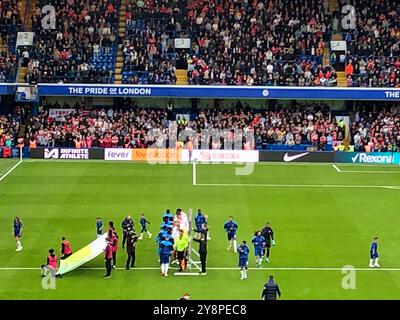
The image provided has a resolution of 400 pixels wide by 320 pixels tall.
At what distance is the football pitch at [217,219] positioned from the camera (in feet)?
67.9

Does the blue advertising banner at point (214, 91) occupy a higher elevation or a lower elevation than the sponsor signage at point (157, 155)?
higher

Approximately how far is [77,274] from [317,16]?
3629 cm

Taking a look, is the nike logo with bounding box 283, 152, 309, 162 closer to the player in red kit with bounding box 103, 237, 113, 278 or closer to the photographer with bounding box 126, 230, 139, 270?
the photographer with bounding box 126, 230, 139, 270

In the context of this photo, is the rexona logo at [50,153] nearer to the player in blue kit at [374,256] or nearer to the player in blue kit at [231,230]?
the player in blue kit at [231,230]

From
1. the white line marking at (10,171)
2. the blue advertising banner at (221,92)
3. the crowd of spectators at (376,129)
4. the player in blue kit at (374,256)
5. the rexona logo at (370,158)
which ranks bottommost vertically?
the player in blue kit at (374,256)

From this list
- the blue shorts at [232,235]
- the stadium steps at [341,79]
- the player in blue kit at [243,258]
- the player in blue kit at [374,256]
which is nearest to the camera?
the player in blue kit at [243,258]

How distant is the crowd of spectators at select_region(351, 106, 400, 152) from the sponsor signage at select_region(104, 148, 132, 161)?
14142 millimetres

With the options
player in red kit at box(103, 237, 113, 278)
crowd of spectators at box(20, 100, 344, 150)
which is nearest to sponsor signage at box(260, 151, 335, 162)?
crowd of spectators at box(20, 100, 344, 150)

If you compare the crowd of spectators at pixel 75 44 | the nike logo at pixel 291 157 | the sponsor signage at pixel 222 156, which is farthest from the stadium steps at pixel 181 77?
the nike logo at pixel 291 157

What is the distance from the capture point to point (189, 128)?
47562 millimetres

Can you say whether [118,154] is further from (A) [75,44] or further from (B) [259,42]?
(B) [259,42]

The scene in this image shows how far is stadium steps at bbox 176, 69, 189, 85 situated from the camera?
163 ft

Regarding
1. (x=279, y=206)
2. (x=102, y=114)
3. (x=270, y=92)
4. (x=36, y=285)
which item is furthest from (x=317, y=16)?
(x=36, y=285)

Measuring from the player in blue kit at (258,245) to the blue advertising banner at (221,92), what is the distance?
86.3 ft
